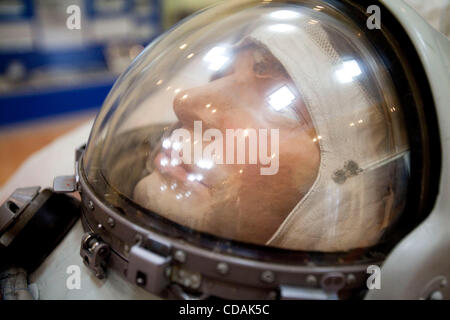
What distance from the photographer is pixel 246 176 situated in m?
0.58

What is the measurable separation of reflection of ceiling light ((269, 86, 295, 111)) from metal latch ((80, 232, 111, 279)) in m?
0.32

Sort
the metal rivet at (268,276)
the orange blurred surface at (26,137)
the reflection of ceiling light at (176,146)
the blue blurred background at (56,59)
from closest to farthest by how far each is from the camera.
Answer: the metal rivet at (268,276) < the reflection of ceiling light at (176,146) < the orange blurred surface at (26,137) < the blue blurred background at (56,59)

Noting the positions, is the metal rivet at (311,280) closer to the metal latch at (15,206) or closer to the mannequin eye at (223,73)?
the mannequin eye at (223,73)

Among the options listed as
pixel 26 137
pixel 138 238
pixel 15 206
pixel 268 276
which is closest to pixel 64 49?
pixel 26 137

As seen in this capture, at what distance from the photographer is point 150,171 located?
68 centimetres

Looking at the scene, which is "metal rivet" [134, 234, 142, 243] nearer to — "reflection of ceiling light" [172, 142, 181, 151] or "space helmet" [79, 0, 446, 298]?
"space helmet" [79, 0, 446, 298]

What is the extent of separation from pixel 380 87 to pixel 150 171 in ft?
1.25

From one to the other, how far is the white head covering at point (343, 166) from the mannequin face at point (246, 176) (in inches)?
0.7

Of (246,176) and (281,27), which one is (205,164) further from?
(281,27)

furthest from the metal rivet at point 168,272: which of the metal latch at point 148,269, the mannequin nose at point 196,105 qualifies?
the mannequin nose at point 196,105

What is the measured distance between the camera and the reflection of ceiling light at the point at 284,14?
645 millimetres

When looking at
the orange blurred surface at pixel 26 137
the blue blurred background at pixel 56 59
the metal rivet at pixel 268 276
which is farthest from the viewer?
the blue blurred background at pixel 56 59

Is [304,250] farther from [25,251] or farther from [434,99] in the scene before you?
[25,251]
